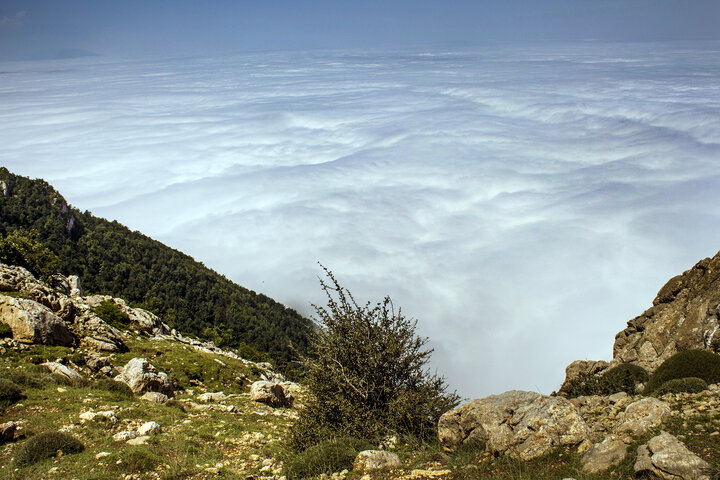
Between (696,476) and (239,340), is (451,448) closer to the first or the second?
(696,476)

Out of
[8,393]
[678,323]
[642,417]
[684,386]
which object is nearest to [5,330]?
[8,393]

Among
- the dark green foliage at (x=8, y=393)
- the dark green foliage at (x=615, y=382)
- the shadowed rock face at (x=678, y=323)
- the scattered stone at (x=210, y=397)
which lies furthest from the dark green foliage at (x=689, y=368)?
the dark green foliage at (x=8, y=393)

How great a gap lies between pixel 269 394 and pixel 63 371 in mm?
8920

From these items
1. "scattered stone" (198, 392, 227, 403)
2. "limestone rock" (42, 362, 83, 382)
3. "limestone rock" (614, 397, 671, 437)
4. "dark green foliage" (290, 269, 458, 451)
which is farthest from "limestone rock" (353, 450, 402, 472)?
"scattered stone" (198, 392, 227, 403)

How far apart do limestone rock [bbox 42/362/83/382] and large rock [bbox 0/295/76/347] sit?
8.74 ft

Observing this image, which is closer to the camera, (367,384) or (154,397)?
(367,384)

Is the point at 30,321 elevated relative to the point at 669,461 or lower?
elevated

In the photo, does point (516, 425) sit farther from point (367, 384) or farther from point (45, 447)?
point (45, 447)

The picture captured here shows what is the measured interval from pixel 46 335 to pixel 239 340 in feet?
172

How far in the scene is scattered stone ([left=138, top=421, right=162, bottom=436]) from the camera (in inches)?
506

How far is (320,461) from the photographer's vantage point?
935cm

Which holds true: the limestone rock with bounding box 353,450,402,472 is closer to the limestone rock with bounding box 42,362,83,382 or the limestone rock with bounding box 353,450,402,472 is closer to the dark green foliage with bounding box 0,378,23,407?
the dark green foliage with bounding box 0,378,23,407

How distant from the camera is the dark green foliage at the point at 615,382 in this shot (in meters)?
12.8

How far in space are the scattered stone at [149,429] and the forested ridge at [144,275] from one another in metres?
41.1
